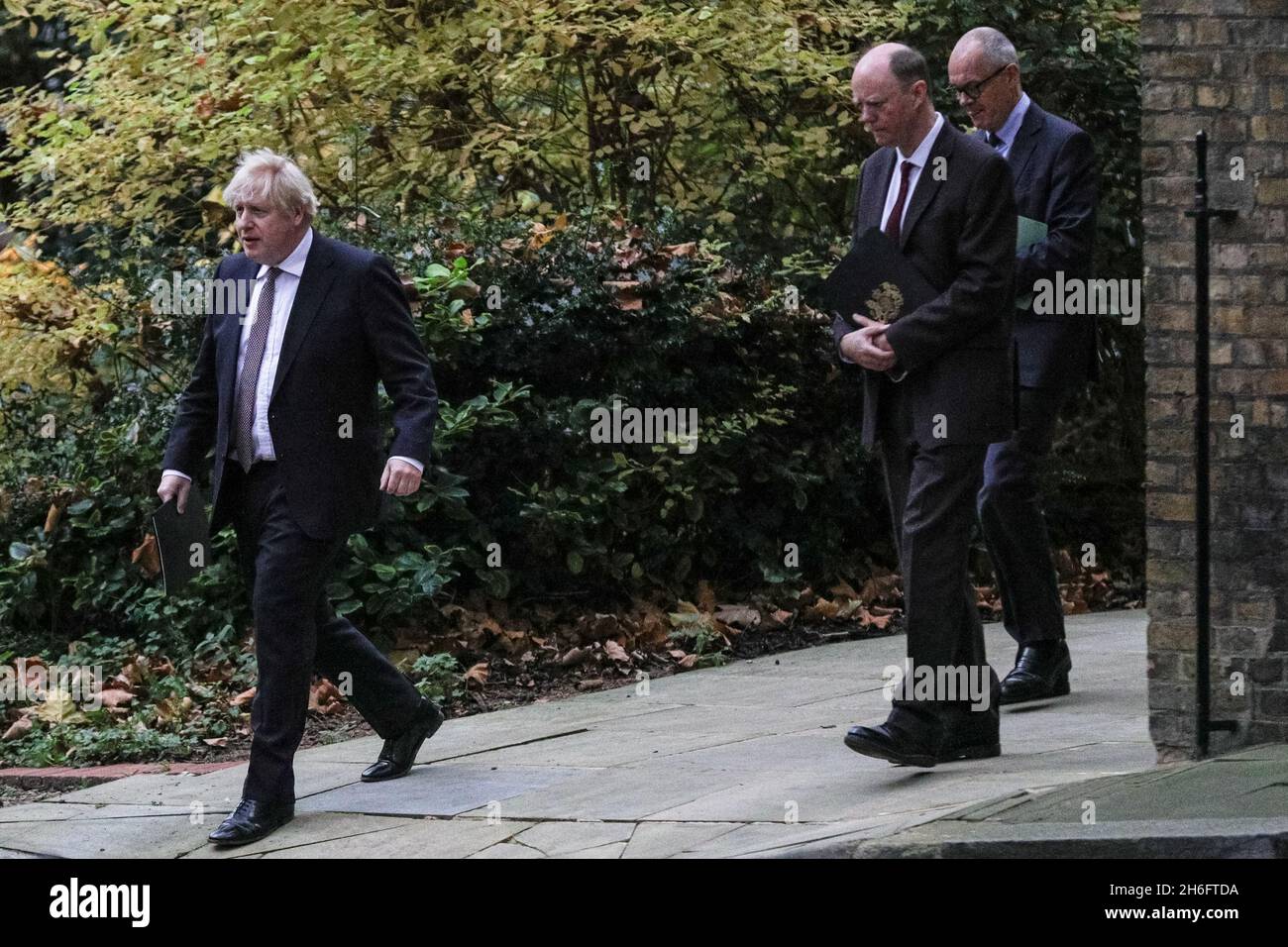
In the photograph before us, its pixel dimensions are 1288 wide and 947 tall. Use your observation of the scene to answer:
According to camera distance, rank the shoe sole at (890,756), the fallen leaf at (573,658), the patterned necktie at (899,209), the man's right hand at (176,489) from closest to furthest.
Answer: the shoe sole at (890,756), the patterned necktie at (899,209), the man's right hand at (176,489), the fallen leaf at (573,658)

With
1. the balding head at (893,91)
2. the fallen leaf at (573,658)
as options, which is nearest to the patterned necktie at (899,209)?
the balding head at (893,91)

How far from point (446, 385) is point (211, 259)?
1.38 meters

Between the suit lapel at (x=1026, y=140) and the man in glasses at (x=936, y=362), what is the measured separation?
3.90ft

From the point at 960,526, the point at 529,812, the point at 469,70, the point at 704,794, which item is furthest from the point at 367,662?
the point at 469,70

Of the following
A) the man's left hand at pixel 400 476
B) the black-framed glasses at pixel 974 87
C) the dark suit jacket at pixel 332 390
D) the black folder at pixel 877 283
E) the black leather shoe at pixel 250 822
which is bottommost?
the black leather shoe at pixel 250 822

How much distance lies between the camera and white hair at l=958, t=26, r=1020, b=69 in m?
6.77

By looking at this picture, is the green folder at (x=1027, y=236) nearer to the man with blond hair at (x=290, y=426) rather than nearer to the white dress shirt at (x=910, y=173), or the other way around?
the white dress shirt at (x=910, y=173)

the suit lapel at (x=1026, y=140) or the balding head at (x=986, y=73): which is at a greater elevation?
the balding head at (x=986, y=73)

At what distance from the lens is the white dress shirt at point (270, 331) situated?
19.2 feet

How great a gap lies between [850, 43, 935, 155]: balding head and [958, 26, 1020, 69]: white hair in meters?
1.06

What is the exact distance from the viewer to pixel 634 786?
6.02 metres

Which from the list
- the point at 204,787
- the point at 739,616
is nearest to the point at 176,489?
the point at 204,787

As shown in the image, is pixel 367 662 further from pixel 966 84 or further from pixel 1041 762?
pixel 966 84

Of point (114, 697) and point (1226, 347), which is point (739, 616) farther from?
point (1226, 347)
